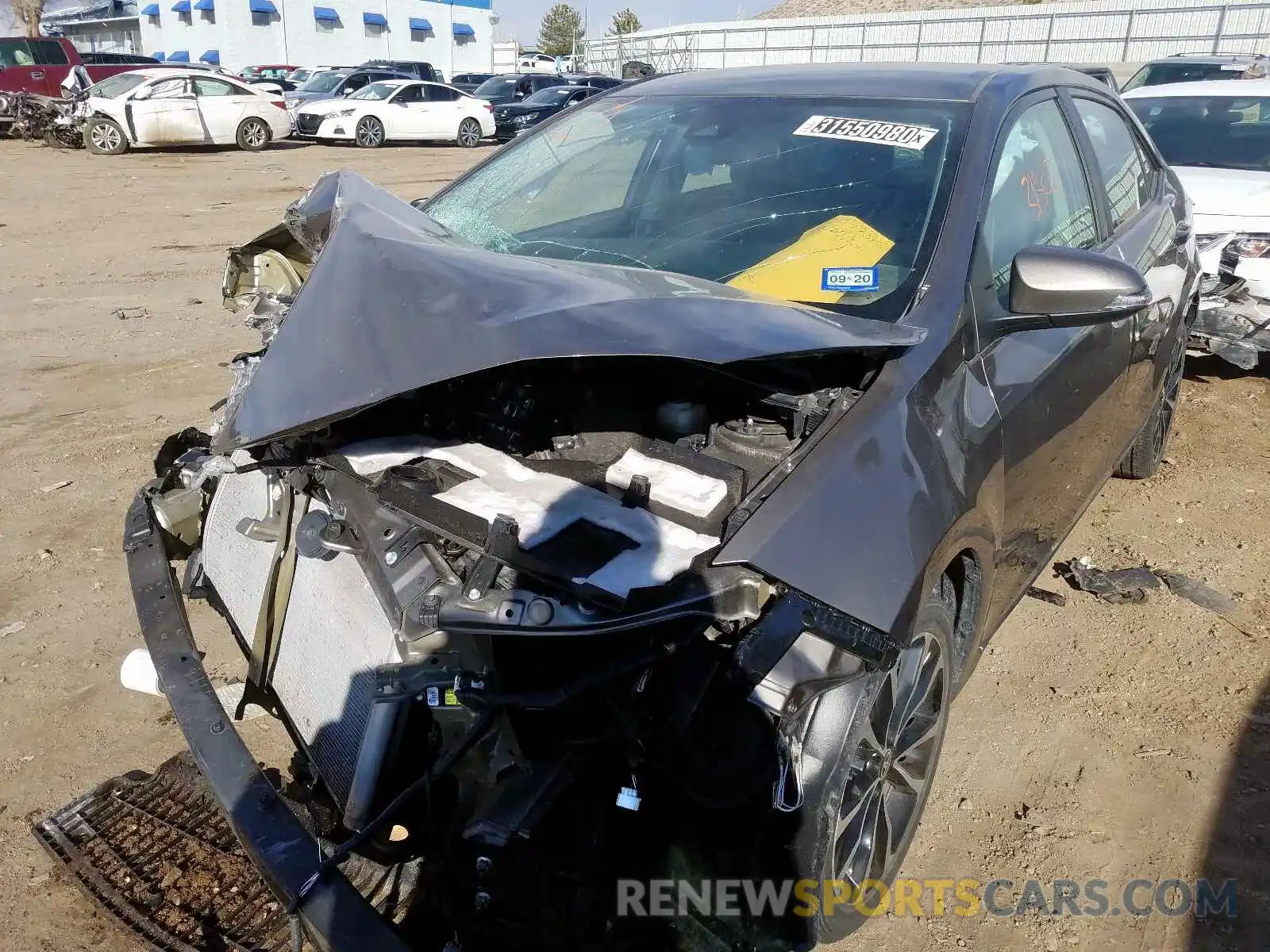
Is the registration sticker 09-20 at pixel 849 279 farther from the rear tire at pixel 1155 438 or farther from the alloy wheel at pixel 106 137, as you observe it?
the alloy wheel at pixel 106 137

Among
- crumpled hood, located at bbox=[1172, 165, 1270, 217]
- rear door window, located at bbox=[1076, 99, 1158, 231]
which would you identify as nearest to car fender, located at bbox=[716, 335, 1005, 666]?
rear door window, located at bbox=[1076, 99, 1158, 231]

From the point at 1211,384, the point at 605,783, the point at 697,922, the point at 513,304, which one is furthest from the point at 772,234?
the point at 1211,384

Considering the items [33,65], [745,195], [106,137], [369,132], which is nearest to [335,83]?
[369,132]

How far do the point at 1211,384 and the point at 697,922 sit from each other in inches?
230

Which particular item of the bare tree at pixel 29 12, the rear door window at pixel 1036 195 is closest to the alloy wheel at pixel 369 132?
the rear door window at pixel 1036 195

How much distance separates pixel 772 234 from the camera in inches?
102

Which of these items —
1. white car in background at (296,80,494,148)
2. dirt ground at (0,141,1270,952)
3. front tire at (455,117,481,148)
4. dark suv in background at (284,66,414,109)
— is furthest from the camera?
dark suv in background at (284,66,414,109)

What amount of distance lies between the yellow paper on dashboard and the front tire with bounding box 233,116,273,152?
18407 mm

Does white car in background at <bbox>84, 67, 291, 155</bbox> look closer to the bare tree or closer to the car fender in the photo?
the car fender

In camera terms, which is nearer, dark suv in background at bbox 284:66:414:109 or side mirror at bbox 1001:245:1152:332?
side mirror at bbox 1001:245:1152:332

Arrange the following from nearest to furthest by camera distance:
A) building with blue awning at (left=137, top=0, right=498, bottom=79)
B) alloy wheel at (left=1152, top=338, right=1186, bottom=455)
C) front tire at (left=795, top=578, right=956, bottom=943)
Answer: front tire at (left=795, top=578, right=956, bottom=943) → alloy wheel at (left=1152, top=338, right=1186, bottom=455) → building with blue awning at (left=137, top=0, right=498, bottom=79)

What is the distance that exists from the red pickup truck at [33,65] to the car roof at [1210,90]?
67.9 feet

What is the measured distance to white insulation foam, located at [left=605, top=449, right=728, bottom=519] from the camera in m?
1.96

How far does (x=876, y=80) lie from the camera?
2.93 metres
